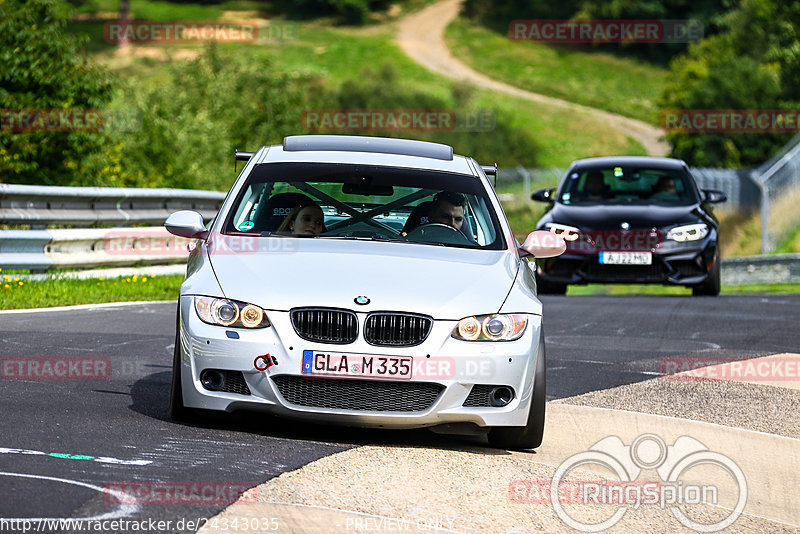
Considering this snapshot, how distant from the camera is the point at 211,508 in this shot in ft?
16.7

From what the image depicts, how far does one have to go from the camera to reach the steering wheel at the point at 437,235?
7.70 m

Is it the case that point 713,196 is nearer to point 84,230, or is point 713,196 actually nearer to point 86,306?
point 84,230

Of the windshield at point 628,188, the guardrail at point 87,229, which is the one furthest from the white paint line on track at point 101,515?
the windshield at point 628,188

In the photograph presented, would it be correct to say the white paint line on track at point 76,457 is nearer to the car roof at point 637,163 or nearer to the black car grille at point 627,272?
the black car grille at point 627,272

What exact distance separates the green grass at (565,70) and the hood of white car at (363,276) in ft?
260

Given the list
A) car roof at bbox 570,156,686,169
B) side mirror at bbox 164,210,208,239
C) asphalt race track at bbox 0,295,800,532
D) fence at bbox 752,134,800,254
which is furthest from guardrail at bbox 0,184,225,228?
fence at bbox 752,134,800,254

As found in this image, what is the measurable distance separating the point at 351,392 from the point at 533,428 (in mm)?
998

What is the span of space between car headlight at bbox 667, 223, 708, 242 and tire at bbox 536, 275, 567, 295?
169 cm

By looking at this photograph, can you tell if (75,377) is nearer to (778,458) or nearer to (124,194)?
(778,458)

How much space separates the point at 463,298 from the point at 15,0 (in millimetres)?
21123

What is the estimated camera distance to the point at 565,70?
10250 cm

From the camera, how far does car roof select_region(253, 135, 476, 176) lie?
8180mm

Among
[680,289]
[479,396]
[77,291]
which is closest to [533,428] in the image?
[479,396]

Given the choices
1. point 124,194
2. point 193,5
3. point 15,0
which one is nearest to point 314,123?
point 15,0
